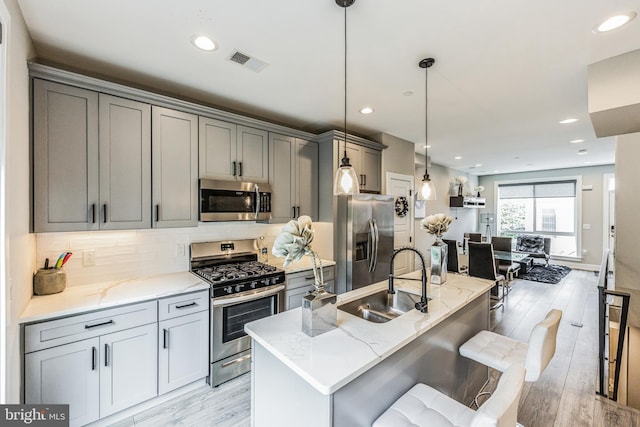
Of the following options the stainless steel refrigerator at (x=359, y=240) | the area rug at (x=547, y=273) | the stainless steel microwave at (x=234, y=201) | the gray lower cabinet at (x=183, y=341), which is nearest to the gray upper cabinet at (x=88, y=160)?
the stainless steel microwave at (x=234, y=201)

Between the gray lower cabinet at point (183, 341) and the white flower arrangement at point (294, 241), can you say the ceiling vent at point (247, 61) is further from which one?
the gray lower cabinet at point (183, 341)

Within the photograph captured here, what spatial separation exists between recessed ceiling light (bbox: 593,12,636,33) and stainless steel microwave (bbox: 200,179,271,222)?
288cm

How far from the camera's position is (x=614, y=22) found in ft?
5.47

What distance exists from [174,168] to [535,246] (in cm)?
912

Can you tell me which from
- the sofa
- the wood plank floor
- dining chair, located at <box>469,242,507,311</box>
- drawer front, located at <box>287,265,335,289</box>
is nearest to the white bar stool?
the wood plank floor

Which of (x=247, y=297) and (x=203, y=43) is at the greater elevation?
(x=203, y=43)

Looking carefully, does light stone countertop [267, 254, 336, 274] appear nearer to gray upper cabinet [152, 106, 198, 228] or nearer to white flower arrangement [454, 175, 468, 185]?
gray upper cabinet [152, 106, 198, 228]

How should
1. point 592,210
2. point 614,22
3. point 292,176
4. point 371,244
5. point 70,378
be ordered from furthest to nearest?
1. point 592,210
2. point 371,244
3. point 292,176
4. point 70,378
5. point 614,22

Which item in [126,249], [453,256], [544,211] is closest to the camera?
[126,249]

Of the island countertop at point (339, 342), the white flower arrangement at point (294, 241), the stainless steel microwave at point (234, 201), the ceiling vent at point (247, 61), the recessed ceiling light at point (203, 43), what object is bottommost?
the island countertop at point (339, 342)

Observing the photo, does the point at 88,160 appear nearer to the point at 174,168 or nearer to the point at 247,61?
the point at 174,168

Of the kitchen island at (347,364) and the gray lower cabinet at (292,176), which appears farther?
the gray lower cabinet at (292,176)

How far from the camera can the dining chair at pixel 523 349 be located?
1550 millimetres

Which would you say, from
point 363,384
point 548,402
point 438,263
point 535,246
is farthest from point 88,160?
point 535,246
